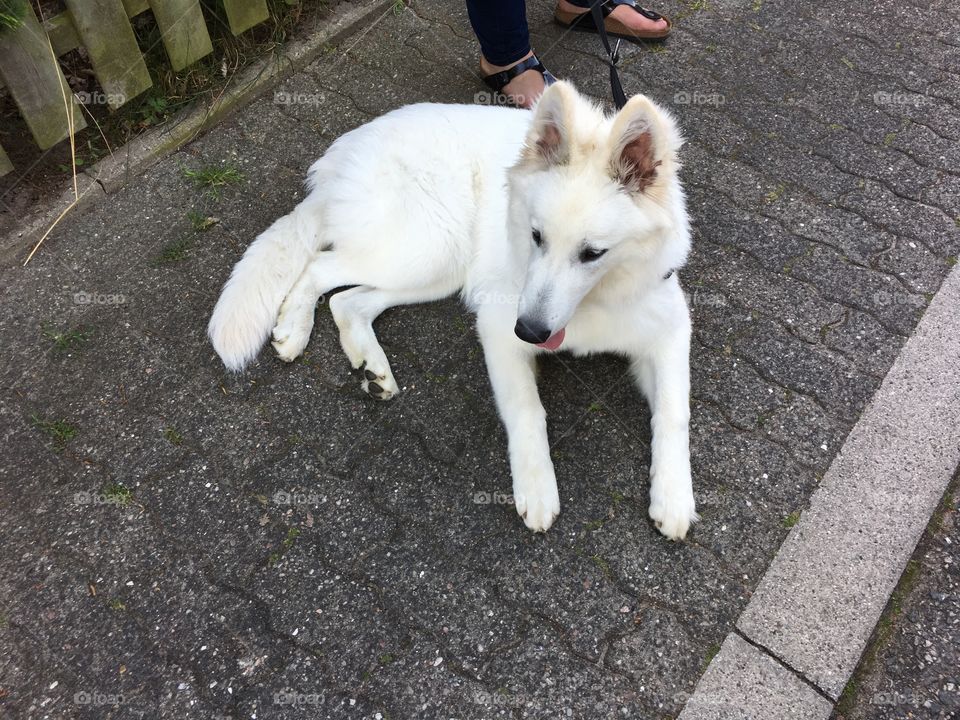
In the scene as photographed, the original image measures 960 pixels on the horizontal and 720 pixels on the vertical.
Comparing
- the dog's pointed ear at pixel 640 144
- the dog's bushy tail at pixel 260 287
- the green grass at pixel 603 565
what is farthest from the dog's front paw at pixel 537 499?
the dog's bushy tail at pixel 260 287

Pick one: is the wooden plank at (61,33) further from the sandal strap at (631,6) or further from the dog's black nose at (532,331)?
the sandal strap at (631,6)

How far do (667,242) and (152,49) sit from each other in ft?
9.84

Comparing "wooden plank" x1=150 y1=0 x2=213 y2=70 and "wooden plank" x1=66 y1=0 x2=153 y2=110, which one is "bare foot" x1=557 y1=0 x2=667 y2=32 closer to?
"wooden plank" x1=150 y1=0 x2=213 y2=70

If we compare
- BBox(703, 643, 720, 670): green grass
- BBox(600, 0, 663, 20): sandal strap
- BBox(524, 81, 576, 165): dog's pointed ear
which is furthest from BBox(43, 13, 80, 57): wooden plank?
BBox(703, 643, 720, 670): green grass

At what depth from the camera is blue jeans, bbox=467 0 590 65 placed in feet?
11.5

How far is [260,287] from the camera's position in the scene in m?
2.79

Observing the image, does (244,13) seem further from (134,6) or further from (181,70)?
(134,6)

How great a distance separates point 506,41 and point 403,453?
2371 mm

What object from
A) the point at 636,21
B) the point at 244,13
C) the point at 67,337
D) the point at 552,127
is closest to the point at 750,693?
the point at 552,127

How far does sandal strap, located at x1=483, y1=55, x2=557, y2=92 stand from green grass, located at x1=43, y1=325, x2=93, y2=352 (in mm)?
2504

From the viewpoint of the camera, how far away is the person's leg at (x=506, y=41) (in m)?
3.51

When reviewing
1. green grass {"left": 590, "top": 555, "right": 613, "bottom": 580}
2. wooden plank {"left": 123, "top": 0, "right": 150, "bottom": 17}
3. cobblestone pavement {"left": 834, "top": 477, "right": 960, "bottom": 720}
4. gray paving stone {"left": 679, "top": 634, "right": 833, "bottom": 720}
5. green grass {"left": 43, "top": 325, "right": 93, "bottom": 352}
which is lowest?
cobblestone pavement {"left": 834, "top": 477, "right": 960, "bottom": 720}

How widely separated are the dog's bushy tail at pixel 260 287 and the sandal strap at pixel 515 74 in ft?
5.04

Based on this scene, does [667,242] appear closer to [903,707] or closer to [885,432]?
[885,432]
